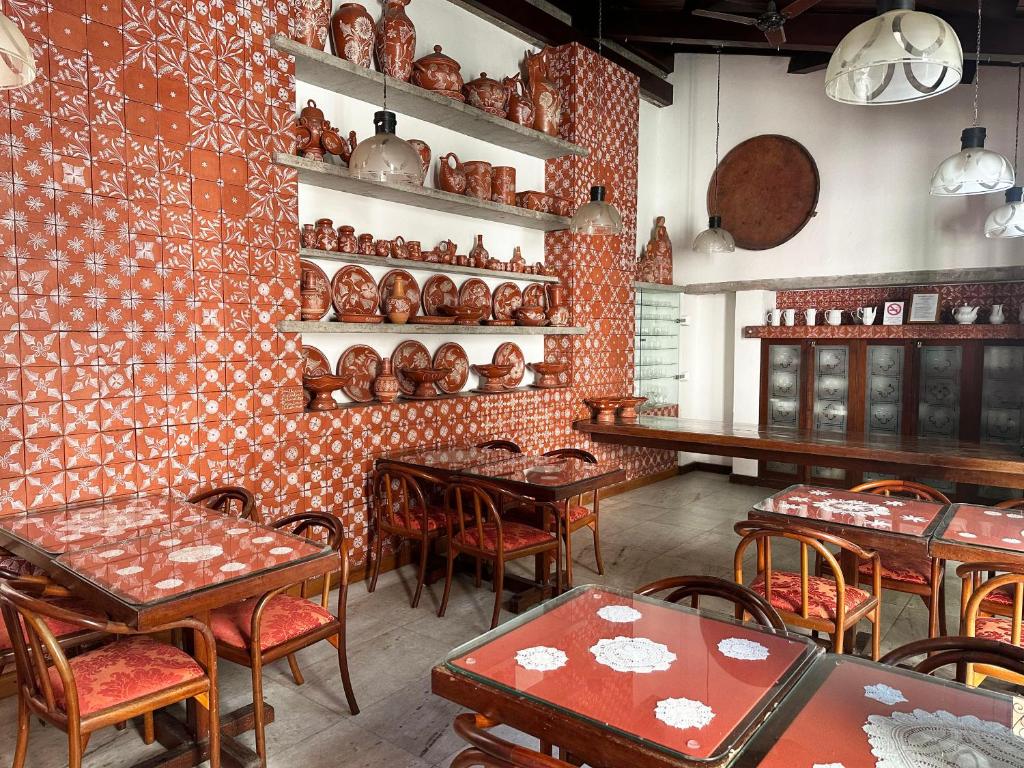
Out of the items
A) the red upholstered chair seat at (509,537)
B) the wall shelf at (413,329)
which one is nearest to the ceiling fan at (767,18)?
the wall shelf at (413,329)

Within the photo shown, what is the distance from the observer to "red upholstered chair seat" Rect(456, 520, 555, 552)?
3.47 metres

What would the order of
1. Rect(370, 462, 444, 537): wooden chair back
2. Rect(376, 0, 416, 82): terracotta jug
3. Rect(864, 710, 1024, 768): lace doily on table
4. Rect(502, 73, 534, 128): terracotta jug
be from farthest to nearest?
Rect(502, 73, 534, 128): terracotta jug
Rect(376, 0, 416, 82): terracotta jug
Rect(370, 462, 444, 537): wooden chair back
Rect(864, 710, 1024, 768): lace doily on table

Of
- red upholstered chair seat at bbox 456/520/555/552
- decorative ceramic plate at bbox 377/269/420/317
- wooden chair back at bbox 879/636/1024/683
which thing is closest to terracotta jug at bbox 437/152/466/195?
decorative ceramic plate at bbox 377/269/420/317

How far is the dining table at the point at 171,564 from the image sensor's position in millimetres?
1961

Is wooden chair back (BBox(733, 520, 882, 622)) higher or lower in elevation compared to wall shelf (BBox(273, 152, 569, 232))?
lower

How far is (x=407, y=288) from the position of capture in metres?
4.66

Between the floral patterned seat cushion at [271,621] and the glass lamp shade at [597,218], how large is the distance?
2.85 m

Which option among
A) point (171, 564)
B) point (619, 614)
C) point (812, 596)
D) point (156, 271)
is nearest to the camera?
point (619, 614)

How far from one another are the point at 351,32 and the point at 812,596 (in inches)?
152

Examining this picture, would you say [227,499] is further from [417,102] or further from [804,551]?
[417,102]

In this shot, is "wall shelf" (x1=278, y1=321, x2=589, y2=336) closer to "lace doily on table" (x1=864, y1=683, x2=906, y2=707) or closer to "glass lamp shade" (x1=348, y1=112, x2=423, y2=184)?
"glass lamp shade" (x1=348, y1=112, x2=423, y2=184)

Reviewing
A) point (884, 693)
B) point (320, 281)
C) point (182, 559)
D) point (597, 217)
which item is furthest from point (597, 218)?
point (884, 693)

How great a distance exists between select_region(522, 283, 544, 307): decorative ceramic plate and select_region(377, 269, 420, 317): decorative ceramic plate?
3.77 ft

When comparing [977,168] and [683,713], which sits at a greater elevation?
[977,168]
